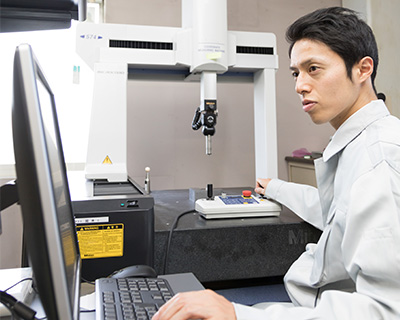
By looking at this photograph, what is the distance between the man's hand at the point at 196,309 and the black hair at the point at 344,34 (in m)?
0.53

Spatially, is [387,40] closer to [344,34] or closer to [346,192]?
[344,34]

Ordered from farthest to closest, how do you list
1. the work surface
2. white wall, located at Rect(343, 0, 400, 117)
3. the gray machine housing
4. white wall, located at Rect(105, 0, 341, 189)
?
white wall, located at Rect(343, 0, 400, 117)
white wall, located at Rect(105, 0, 341, 189)
the work surface
the gray machine housing

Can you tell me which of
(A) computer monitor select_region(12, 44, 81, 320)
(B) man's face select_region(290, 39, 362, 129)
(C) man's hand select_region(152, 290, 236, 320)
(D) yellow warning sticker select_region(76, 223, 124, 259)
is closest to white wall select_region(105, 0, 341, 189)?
(D) yellow warning sticker select_region(76, 223, 124, 259)

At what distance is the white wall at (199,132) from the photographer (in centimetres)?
224

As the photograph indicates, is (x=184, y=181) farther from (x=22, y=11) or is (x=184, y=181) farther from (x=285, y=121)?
(x=22, y=11)

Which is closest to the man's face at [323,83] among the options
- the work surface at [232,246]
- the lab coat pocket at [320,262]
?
the lab coat pocket at [320,262]

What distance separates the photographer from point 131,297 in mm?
559

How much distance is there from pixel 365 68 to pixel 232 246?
588mm

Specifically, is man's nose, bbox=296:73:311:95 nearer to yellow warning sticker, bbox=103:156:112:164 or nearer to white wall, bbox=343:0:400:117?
yellow warning sticker, bbox=103:156:112:164

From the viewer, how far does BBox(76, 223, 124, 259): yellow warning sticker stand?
2.45ft

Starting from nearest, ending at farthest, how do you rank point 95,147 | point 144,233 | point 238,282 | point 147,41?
point 144,233 < point 95,147 < point 147,41 < point 238,282

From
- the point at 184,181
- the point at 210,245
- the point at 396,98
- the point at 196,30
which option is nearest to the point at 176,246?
the point at 210,245

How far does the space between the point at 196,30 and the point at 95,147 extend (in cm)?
57

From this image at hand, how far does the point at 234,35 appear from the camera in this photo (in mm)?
1244
